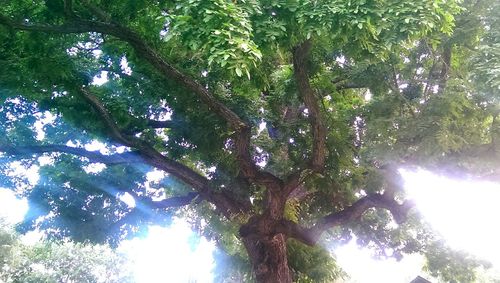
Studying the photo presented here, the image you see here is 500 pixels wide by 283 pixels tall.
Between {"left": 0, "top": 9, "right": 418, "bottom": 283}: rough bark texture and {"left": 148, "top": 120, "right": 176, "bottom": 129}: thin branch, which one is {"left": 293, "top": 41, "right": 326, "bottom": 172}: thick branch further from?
{"left": 148, "top": 120, "right": 176, "bottom": 129}: thin branch

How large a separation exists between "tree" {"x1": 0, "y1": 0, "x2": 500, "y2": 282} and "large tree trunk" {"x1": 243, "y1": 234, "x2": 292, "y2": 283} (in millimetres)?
25

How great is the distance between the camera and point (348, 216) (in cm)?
751

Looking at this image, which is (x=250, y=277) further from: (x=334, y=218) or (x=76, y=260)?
(x=76, y=260)

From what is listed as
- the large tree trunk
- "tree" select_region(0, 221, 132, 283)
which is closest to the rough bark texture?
the large tree trunk

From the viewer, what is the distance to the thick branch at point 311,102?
5116mm

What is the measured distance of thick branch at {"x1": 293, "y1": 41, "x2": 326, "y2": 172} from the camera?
5116 mm

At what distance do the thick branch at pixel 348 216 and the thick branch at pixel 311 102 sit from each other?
56.2 inches

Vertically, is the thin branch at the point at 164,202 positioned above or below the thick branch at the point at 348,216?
above

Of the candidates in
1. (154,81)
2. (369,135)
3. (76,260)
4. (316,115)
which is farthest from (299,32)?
(76,260)

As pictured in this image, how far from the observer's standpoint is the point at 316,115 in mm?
5895

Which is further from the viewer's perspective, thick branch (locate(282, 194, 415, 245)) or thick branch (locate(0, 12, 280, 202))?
thick branch (locate(282, 194, 415, 245))

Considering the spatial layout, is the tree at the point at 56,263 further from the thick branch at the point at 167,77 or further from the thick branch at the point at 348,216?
the thick branch at the point at 348,216

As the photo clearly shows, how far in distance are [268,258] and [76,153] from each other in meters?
3.82

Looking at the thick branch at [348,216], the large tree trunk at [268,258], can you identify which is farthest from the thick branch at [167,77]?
the large tree trunk at [268,258]
